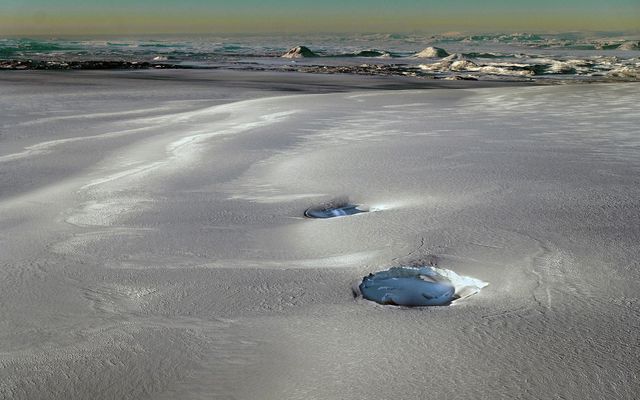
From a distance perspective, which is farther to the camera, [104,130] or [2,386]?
[104,130]

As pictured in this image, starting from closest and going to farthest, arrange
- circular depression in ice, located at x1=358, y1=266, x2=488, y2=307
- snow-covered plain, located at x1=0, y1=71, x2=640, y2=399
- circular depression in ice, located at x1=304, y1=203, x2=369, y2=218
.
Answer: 1. snow-covered plain, located at x1=0, y1=71, x2=640, y2=399
2. circular depression in ice, located at x1=358, y1=266, x2=488, y2=307
3. circular depression in ice, located at x1=304, y1=203, x2=369, y2=218

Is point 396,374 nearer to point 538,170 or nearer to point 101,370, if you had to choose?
point 101,370

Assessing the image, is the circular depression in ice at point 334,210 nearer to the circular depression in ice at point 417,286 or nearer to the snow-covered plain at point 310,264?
the snow-covered plain at point 310,264

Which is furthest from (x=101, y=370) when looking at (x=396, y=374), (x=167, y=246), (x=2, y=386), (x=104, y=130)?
(x=104, y=130)

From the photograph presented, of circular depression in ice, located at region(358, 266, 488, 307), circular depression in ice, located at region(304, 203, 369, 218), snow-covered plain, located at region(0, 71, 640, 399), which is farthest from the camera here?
circular depression in ice, located at region(304, 203, 369, 218)

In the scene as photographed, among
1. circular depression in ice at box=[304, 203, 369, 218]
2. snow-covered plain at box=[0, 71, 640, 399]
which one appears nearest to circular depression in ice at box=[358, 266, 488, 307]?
snow-covered plain at box=[0, 71, 640, 399]

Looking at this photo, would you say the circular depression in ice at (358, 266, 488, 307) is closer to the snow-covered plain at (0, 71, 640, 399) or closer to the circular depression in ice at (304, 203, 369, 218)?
the snow-covered plain at (0, 71, 640, 399)

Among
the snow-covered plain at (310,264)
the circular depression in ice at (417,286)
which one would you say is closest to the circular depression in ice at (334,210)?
the snow-covered plain at (310,264)
